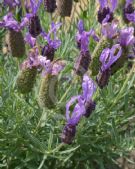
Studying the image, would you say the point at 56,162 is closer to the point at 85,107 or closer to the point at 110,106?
the point at 110,106

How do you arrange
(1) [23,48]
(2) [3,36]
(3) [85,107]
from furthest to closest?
(2) [3,36]
(1) [23,48]
(3) [85,107]

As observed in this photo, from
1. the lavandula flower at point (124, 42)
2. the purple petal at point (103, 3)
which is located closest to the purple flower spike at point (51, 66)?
the lavandula flower at point (124, 42)

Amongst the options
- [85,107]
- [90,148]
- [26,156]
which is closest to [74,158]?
[90,148]

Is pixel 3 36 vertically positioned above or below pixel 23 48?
above

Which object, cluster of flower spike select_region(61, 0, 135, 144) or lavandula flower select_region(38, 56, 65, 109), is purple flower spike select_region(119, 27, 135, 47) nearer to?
cluster of flower spike select_region(61, 0, 135, 144)

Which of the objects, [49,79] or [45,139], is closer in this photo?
[49,79]

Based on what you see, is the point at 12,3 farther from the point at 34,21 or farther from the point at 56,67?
the point at 56,67

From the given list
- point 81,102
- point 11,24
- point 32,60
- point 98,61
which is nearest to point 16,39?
point 11,24
